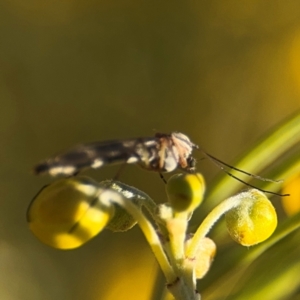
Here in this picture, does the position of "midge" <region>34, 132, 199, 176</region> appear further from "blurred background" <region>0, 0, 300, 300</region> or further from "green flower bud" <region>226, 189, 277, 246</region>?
"blurred background" <region>0, 0, 300, 300</region>

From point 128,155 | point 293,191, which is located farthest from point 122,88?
point 128,155

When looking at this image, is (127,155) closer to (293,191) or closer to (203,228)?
(203,228)

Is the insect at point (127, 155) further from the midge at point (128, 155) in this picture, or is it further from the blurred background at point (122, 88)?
the blurred background at point (122, 88)

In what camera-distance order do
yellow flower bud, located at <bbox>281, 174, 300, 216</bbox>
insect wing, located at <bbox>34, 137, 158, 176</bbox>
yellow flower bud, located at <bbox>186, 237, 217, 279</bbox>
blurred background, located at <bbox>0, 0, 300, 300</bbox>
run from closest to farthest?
insect wing, located at <bbox>34, 137, 158, 176</bbox> < yellow flower bud, located at <bbox>186, 237, 217, 279</bbox> < yellow flower bud, located at <bbox>281, 174, 300, 216</bbox> < blurred background, located at <bbox>0, 0, 300, 300</bbox>

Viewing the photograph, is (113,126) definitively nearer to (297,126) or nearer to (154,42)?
(154,42)

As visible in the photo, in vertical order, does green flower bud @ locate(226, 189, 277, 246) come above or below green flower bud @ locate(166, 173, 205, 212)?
below

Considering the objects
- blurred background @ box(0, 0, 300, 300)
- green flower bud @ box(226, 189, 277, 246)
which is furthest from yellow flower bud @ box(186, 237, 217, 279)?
blurred background @ box(0, 0, 300, 300)

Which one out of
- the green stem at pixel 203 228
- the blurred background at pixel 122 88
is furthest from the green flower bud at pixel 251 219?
the blurred background at pixel 122 88

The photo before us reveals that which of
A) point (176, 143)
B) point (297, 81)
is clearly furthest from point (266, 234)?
point (297, 81)
